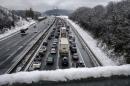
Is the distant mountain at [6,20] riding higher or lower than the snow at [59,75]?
lower

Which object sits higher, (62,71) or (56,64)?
(62,71)

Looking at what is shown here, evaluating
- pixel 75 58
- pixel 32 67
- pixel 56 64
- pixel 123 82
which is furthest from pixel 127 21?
pixel 123 82

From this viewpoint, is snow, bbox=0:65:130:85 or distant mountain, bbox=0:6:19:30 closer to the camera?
snow, bbox=0:65:130:85

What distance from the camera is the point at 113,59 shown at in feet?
114

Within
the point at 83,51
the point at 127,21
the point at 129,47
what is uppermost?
the point at 127,21

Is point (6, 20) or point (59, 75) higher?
point (59, 75)

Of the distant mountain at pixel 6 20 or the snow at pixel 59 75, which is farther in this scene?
the distant mountain at pixel 6 20

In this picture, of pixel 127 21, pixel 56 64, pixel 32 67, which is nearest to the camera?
pixel 32 67

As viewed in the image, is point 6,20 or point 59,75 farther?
point 6,20

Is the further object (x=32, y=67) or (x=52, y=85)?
(x=32, y=67)

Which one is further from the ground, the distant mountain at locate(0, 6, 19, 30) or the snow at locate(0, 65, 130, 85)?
the snow at locate(0, 65, 130, 85)

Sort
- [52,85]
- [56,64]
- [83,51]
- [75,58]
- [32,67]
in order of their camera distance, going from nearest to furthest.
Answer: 1. [52,85]
2. [32,67]
3. [56,64]
4. [75,58]
5. [83,51]

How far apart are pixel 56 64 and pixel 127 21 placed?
2320cm

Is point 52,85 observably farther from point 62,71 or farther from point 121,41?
point 121,41
